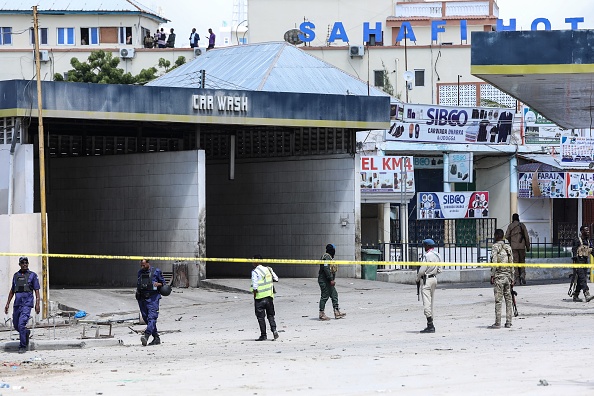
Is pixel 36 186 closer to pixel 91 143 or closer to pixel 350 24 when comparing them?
pixel 91 143

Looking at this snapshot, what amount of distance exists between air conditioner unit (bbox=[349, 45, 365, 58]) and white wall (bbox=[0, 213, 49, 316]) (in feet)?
172

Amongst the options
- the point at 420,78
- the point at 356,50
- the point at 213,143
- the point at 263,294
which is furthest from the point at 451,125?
the point at 263,294

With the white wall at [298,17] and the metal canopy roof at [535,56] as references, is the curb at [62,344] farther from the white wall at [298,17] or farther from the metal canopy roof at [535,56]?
the white wall at [298,17]

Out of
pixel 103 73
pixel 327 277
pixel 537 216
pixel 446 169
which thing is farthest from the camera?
Answer: pixel 103 73

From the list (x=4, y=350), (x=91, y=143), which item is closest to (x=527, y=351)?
(x=4, y=350)

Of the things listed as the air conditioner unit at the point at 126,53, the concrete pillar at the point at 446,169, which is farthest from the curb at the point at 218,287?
the air conditioner unit at the point at 126,53

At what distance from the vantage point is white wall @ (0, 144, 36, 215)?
27.2m

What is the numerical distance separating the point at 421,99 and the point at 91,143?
43.4m

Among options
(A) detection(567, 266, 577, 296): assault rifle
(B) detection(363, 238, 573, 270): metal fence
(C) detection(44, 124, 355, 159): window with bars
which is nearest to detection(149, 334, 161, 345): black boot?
(A) detection(567, 266, 577, 296): assault rifle

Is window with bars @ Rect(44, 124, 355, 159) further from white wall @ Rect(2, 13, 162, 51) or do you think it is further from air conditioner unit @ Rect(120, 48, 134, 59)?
white wall @ Rect(2, 13, 162, 51)

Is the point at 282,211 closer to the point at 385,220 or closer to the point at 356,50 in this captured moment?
the point at 385,220

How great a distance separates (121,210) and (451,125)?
20.2 metres

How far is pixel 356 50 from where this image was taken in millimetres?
75625

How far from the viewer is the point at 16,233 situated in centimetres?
2417
